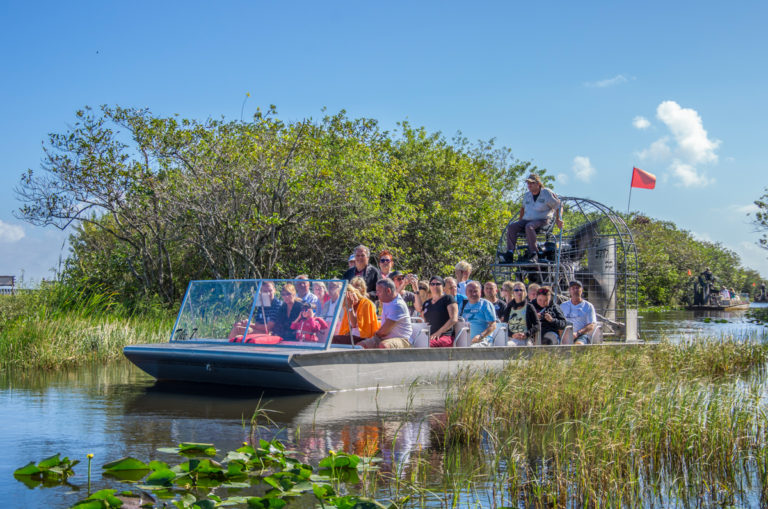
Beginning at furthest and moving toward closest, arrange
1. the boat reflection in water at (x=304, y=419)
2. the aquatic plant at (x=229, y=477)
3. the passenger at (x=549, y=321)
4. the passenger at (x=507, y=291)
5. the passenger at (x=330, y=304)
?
the passenger at (x=507, y=291)
the passenger at (x=549, y=321)
the passenger at (x=330, y=304)
the boat reflection in water at (x=304, y=419)
the aquatic plant at (x=229, y=477)

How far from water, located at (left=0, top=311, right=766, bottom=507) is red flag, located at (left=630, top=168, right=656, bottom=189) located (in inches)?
310

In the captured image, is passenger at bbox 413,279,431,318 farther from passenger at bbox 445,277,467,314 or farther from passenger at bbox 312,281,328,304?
passenger at bbox 312,281,328,304

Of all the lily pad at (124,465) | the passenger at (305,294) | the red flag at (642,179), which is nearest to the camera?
the lily pad at (124,465)

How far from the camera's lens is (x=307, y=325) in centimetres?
1041

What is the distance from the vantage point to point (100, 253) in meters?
22.0

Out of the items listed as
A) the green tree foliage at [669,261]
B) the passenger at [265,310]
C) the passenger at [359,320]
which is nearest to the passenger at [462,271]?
the passenger at [359,320]

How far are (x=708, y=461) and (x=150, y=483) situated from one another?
4427mm

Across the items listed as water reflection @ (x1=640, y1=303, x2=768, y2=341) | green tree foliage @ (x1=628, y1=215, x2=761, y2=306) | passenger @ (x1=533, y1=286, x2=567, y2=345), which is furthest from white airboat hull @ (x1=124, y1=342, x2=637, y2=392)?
green tree foliage @ (x1=628, y1=215, x2=761, y2=306)

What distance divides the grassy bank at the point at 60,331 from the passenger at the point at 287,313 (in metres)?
5.32

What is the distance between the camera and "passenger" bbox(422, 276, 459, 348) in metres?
11.6

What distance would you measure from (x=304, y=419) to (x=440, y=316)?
11.8 ft

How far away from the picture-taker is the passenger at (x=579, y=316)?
13.2m

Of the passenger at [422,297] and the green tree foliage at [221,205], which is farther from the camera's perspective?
the green tree foliage at [221,205]

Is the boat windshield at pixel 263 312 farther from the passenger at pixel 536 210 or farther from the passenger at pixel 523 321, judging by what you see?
the passenger at pixel 536 210
